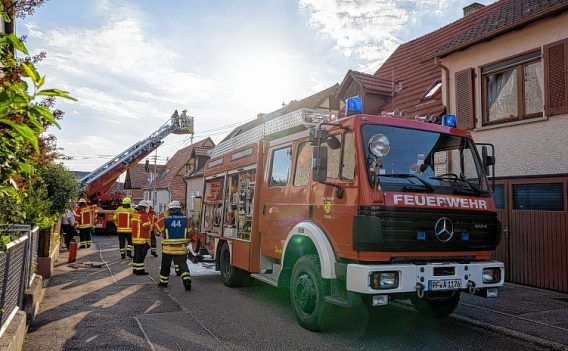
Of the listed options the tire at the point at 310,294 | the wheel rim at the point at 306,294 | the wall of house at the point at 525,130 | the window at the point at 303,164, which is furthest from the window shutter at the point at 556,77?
the wheel rim at the point at 306,294

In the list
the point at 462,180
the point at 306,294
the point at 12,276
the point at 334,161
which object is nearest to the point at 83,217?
the point at 12,276

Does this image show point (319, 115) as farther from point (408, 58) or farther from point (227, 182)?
point (408, 58)

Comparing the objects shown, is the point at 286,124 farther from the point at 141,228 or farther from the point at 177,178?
the point at 177,178

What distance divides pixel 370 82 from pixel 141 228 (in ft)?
26.0

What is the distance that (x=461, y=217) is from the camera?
526 cm

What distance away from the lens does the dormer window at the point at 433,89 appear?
38.8 feet

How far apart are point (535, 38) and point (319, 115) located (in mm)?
5042

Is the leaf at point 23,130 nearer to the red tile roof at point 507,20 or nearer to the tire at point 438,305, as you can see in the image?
the tire at point 438,305

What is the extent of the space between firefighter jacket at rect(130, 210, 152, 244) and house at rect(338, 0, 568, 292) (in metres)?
5.79

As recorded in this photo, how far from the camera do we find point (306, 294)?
18.1 feet

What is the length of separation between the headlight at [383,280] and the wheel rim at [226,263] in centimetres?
428

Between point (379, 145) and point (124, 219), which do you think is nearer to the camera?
point (379, 145)

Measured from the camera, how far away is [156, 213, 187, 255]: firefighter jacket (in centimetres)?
831

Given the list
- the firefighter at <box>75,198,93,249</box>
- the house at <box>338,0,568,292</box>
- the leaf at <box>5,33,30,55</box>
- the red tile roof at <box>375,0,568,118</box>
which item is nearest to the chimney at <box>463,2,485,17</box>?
the red tile roof at <box>375,0,568,118</box>
